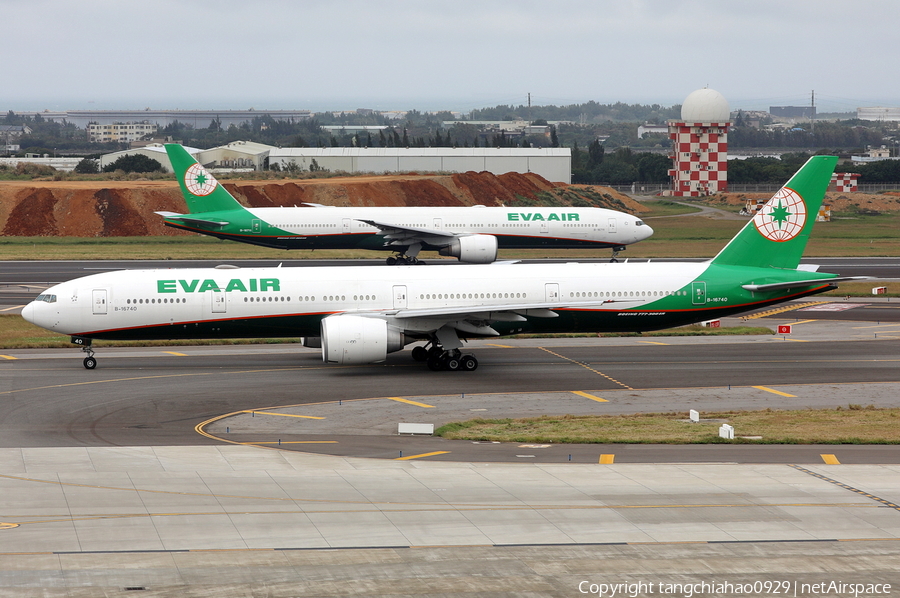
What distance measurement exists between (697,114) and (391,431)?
140m

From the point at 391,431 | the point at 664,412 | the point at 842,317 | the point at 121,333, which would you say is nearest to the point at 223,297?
the point at 121,333

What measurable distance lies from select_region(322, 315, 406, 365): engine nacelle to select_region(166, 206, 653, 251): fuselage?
34.5m

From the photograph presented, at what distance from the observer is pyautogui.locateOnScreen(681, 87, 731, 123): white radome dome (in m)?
157

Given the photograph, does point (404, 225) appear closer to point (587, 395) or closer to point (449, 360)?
point (449, 360)

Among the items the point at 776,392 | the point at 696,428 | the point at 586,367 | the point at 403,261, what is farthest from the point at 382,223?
the point at 696,428

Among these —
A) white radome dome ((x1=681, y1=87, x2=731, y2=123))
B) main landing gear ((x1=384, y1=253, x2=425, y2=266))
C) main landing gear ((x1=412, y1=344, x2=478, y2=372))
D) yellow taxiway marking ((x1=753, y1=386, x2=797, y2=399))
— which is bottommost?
yellow taxiway marking ((x1=753, y1=386, x2=797, y2=399))

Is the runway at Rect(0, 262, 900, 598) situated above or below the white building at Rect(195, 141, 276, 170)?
below

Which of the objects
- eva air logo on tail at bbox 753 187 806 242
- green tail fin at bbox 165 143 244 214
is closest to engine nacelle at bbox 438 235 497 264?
green tail fin at bbox 165 143 244 214

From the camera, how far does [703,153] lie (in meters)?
156

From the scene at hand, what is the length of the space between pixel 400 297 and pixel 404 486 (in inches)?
635

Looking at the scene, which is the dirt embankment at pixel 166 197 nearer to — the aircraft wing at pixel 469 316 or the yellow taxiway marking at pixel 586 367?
the yellow taxiway marking at pixel 586 367

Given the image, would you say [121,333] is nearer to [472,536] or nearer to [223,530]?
[223,530]

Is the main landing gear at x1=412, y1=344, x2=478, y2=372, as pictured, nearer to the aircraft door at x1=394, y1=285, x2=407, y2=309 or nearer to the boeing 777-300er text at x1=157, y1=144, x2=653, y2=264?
the aircraft door at x1=394, y1=285, x2=407, y2=309

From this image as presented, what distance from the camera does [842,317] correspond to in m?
51.3
